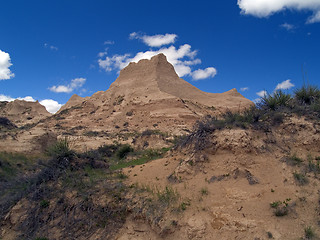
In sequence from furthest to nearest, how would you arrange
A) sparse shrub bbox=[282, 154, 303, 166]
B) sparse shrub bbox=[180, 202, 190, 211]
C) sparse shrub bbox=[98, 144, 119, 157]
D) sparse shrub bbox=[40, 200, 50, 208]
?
sparse shrub bbox=[98, 144, 119, 157]
sparse shrub bbox=[40, 200, 50, 208]
sparse shrub bbox=[282, 154, 303, 166]
sparse shrub bbox=[180, 202, 190, 211]

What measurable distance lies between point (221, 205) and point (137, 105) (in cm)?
3168

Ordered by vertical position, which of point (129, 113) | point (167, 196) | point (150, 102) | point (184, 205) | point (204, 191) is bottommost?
point (184, 205)

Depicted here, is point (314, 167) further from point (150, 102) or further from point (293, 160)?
point (150, 102)

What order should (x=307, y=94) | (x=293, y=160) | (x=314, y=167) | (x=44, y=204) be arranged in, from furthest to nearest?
(x=307, y=94)
(x=44, y=204)
(x=293, y=160)
(x=314, y=167)

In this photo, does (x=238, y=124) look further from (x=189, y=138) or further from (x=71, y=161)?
(x=71, y=161)

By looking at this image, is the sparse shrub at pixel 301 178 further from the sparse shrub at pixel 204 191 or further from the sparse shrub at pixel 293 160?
the sparse shrub at pixel 204 191

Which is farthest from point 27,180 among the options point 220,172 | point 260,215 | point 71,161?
point 260,215

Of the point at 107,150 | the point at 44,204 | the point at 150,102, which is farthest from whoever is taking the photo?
the point at 150,102

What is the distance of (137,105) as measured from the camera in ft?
120

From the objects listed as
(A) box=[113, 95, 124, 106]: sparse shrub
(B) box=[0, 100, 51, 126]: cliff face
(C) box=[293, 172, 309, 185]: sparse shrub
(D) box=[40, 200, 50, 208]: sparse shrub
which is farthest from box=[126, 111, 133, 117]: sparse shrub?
(C) box=[293, 172, 309, 185]: sparse shrub

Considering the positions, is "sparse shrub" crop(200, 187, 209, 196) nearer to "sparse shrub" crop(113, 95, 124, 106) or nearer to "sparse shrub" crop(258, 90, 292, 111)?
"sparse shrub" crop(258, 90, 292, 111)

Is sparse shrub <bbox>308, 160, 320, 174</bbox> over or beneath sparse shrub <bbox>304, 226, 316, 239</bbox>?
over

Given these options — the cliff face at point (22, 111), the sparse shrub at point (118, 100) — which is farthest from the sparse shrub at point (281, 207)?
the cliff face at point (22, 111)

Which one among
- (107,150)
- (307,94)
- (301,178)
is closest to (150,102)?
(107,150)
